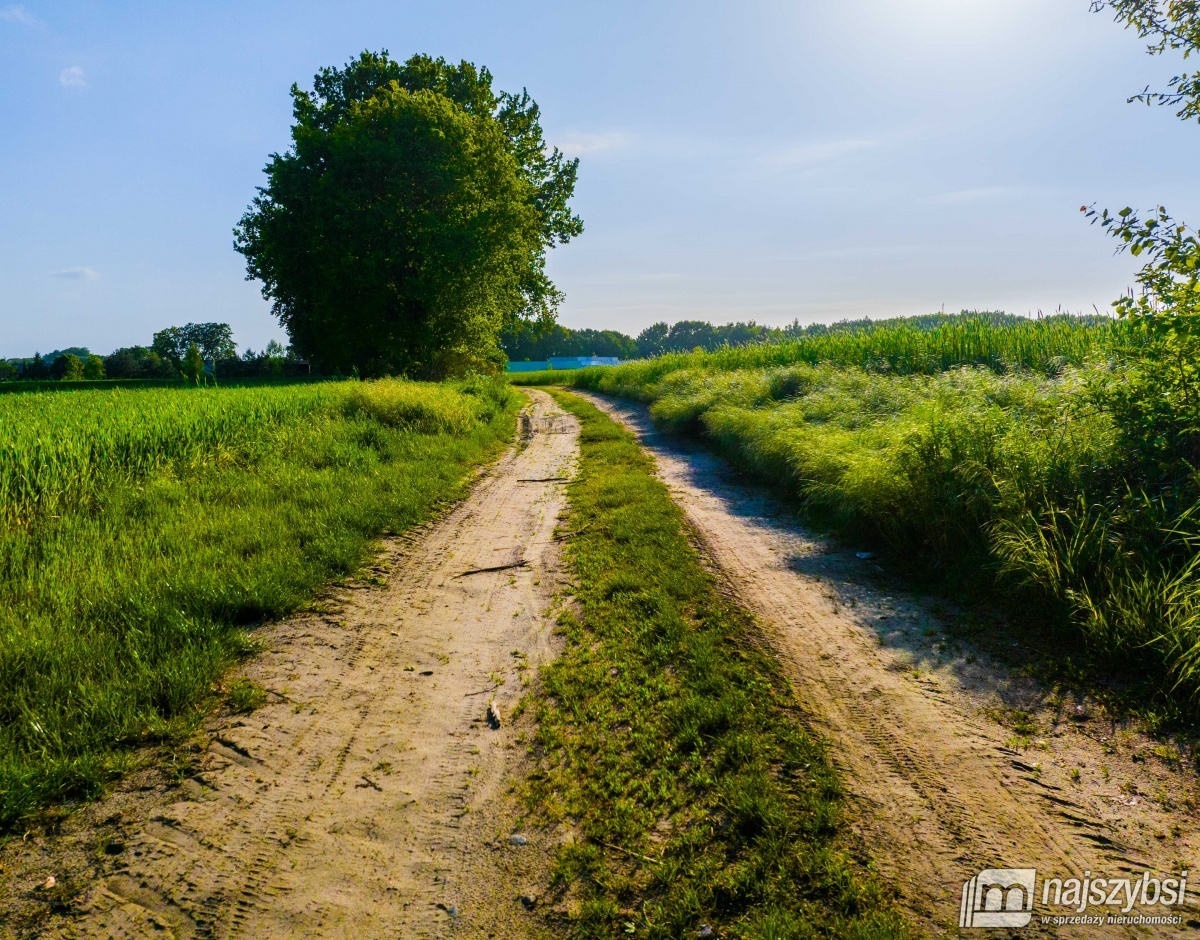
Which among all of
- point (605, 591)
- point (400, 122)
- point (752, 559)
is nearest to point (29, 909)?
point (605, 591)

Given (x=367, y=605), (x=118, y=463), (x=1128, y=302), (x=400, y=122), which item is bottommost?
(x=367, y=605)

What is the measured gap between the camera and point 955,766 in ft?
9.90

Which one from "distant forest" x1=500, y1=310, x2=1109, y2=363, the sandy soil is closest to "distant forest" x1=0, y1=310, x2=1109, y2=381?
"distant forest" x1=500, y1=310, x2=1109, y2=363

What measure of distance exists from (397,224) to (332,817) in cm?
2421

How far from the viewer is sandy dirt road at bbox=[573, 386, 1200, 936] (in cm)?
244

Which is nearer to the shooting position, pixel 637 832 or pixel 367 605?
pixel 637 832

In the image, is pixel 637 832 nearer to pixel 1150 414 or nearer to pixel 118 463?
pixel 1150 414

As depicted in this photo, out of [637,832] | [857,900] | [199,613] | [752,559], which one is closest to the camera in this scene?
[857,900]

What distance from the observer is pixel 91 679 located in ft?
11.5

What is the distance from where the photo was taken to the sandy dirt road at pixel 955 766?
2443mm

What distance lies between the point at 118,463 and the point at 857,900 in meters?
9.07

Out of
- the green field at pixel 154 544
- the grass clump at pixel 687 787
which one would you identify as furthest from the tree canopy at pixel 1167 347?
the green field at pixel 154 544

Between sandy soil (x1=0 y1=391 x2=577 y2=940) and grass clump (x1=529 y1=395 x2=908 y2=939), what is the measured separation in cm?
27

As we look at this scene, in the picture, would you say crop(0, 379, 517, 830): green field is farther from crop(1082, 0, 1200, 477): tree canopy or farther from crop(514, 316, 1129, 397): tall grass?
crop(514, 316, 1129, 397): tall grass
